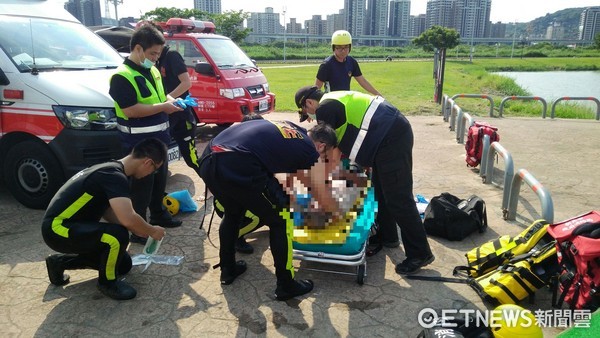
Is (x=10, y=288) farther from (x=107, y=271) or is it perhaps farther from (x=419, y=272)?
(x=419, y=272)

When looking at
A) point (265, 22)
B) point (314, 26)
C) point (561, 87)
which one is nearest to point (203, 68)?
point (561, 87)

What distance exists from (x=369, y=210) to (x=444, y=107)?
7.92 metres

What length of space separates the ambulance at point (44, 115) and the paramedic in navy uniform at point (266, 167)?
2.10 metres

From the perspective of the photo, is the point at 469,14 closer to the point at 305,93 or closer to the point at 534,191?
the point at 534,191

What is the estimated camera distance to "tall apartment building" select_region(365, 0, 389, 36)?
11381 cm

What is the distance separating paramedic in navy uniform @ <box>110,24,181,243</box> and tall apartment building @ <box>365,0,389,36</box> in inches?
4630

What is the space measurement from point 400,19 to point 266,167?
419 ft

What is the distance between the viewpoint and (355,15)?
112688 millimetres

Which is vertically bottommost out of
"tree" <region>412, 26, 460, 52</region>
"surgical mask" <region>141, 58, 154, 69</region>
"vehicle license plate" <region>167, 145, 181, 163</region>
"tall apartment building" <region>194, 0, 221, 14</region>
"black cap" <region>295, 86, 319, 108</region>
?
"vehicle license plate" <region>167, 145, 181, 163</region>

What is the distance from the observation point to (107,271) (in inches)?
126

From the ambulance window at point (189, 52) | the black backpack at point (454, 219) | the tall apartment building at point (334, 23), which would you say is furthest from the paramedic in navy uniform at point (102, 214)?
the tall apartment building at point (334, 23)

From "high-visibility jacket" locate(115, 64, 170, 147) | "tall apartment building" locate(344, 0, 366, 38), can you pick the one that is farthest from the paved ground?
"tall apartment building" locate(344, 0, 366, 38)

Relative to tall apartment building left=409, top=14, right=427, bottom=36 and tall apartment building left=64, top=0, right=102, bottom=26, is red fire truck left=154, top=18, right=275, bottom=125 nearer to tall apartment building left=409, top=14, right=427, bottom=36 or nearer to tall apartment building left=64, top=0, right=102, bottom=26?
tall apartment building left=64, top=0, right=102, bottom=26

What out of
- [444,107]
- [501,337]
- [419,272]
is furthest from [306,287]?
[444,107]
